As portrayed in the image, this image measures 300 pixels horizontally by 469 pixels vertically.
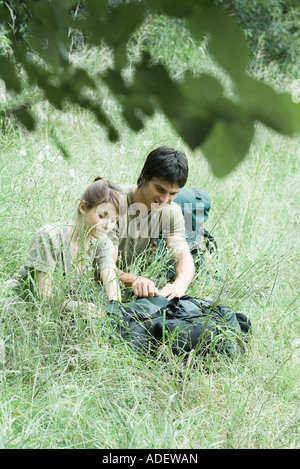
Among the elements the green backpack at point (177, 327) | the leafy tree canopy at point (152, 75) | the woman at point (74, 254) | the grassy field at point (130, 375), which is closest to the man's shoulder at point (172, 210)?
the grassy field at point (130, 375)

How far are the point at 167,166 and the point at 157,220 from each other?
359mm

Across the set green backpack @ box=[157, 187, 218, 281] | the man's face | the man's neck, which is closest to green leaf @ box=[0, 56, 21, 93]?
the man's face

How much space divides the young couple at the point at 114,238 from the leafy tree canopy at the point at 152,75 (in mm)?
1547

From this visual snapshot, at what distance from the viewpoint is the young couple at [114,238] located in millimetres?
2578

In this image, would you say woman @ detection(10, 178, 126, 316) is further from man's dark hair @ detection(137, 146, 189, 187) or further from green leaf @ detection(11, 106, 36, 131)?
green leaf @ detection(11, 106, 36, 131)

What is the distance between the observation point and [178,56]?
2.43 feet

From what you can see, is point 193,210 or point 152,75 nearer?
point 152,75

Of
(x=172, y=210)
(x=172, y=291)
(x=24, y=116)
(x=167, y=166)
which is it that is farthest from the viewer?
(x=172, y=210)

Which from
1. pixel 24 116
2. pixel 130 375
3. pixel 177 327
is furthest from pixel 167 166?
pixel 24 116

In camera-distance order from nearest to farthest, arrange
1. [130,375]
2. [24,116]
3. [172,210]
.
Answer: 1. [24,116]
2. [130,375]
3. [172,210]

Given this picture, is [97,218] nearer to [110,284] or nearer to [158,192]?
[110,284]

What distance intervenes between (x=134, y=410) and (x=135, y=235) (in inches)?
52.9

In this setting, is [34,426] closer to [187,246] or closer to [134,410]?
[134,410]

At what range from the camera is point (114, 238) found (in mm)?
3086
